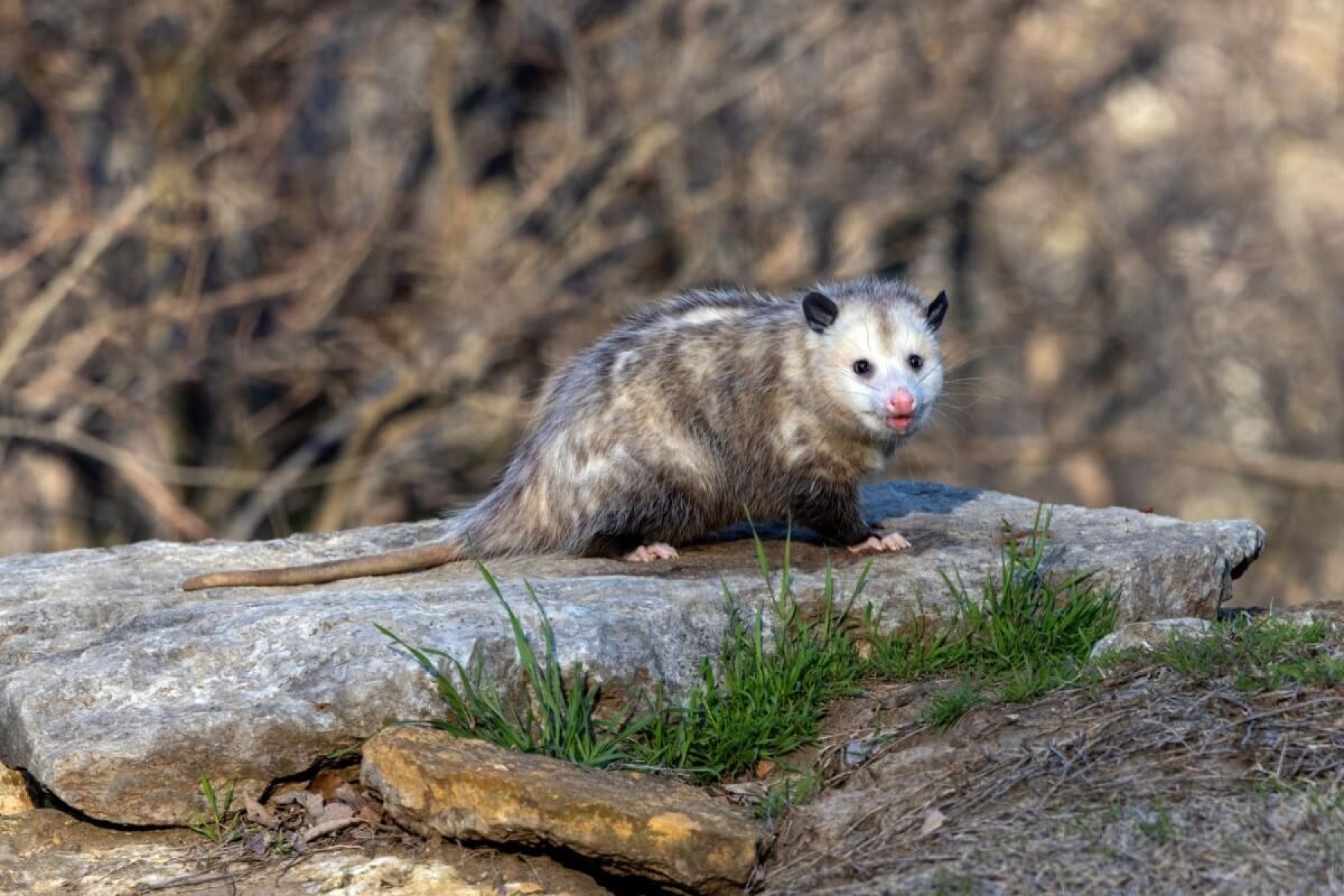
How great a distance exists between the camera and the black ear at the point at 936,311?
5.46m

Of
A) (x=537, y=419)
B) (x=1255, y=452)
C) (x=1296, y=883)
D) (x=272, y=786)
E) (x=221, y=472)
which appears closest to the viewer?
(x=1296, y=883)

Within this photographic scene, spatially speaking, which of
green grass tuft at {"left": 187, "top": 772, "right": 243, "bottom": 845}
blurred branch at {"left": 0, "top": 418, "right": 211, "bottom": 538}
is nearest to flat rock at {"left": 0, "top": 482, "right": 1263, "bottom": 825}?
green grass tuft at {"left": 187, "top": 772, "right": 243, "bottom": 845}

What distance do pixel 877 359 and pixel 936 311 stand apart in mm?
321

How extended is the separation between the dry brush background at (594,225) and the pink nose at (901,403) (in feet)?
17.6

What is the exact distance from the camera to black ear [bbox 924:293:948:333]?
546 centimetres

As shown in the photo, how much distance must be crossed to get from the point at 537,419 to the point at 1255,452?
25.7 feet

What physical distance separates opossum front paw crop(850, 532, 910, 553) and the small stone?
79cm

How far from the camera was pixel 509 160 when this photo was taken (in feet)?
37.6

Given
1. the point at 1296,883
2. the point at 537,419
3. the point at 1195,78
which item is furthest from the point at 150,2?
the point at 1296,883

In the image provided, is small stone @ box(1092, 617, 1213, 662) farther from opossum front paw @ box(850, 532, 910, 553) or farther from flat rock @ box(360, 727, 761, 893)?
flat rock @ box(360, 727, 761, 893)

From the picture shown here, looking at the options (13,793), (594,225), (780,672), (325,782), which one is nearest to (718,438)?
(780,672)

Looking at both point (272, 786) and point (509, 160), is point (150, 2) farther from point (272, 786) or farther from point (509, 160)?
point (272, 786)

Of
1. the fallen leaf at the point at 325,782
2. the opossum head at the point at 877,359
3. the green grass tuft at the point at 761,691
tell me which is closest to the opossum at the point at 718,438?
the opossum head at the point at 877,359

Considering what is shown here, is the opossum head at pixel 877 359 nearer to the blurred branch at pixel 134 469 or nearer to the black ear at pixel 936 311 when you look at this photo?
the black ear at pixel 936 311
